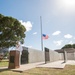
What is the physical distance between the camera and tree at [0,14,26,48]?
2255 cm

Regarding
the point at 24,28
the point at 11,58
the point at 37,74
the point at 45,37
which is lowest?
the point at 37,74

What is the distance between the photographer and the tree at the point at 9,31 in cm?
2255

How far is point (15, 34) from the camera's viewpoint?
2464 cm

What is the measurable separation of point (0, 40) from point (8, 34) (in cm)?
187

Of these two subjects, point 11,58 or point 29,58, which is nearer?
point 11,58

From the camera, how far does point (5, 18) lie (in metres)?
22.7

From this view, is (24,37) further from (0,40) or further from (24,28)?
(0,40)

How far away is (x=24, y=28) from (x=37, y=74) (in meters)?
18.2

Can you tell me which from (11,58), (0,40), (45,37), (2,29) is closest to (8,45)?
(0,40)

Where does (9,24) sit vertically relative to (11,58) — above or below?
above

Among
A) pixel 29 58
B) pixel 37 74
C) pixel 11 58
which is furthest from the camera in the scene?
pixel 29 58

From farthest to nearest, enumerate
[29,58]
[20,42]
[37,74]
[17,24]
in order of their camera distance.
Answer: [20,42] < [17,24] < [29,58] < [37,74]

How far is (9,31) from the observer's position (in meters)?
23.4

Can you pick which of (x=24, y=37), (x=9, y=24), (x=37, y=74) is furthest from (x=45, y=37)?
(x=37, y=74)
